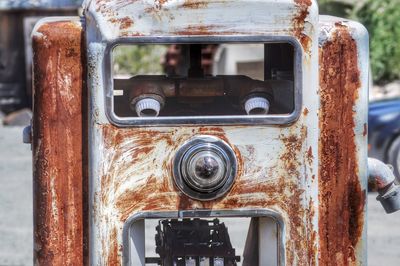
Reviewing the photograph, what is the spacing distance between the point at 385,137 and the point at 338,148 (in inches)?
241

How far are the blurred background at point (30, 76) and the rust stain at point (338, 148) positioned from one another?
4.82 meters

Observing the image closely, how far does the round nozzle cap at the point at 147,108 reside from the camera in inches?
143

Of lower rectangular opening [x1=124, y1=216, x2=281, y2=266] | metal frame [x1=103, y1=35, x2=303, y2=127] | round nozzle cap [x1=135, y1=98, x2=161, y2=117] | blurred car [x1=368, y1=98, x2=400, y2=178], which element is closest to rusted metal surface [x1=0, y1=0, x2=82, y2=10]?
blurred car [x1=368, y1=98, x2=400, y2=178]

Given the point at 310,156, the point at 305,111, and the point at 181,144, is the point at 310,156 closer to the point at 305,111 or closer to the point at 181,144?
the point at 305,111

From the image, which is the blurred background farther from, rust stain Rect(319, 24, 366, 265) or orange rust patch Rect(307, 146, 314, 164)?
orange rust patch Rect(307, 146, 314, 164)

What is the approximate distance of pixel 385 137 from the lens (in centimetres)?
964

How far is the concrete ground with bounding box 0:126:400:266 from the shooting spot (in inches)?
280

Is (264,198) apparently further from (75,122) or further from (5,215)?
(5,215)

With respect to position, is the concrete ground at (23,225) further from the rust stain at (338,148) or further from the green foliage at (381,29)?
the green foliage at (381,29)

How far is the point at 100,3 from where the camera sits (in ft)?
11.6

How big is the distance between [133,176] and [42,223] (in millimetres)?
386

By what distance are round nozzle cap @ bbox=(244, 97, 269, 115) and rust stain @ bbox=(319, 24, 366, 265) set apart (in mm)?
215

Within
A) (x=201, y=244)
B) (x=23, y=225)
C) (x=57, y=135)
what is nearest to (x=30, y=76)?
(x=23, y=225)

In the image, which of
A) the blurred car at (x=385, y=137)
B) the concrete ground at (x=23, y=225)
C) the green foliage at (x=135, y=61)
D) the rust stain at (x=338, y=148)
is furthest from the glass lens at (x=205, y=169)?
the green foliage at (x=135, y=61)
